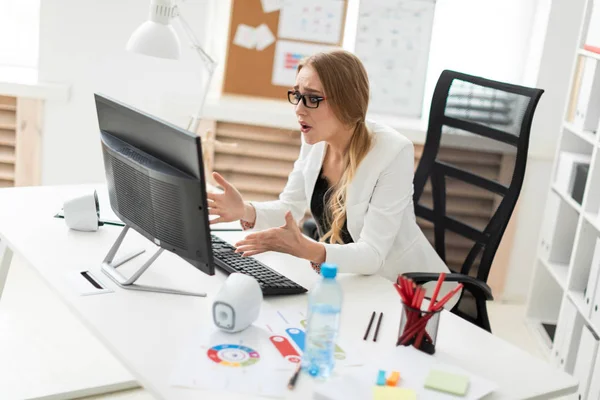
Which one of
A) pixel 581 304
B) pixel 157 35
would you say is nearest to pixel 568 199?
pixel 581 304

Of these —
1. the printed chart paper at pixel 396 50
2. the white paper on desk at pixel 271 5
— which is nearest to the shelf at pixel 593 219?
the printed chart paper at pixel 396 50

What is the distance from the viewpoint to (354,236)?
234cm

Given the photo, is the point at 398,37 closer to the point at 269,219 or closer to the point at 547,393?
the point at 269,219

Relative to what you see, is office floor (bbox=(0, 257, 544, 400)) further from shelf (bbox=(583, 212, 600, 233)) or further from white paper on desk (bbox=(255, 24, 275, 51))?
white paper on desk (bbox=(255, 24, 275, 51))

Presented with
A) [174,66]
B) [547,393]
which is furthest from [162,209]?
[174,66]

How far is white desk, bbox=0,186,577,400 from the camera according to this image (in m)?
1.60

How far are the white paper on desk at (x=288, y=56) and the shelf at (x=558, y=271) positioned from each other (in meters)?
1.41

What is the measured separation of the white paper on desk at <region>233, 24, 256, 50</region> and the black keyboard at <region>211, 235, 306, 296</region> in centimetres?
171

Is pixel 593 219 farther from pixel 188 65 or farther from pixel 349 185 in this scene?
pixel 188 65

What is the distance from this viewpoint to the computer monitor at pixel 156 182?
171cm

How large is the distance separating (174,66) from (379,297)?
6.54 ft

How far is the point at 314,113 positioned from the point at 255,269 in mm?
463

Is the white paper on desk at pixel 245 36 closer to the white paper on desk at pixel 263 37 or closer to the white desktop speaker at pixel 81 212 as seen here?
the white paper on desk at pixel 263 37

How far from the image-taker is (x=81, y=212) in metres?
2.25
